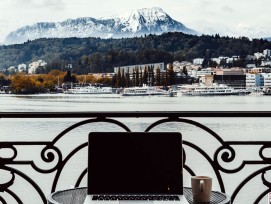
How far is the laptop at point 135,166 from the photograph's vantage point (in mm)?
1416

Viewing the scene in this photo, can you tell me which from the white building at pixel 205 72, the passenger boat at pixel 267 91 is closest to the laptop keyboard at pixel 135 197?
the white building at pixel 205 72

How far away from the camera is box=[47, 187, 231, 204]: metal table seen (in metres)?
1.43

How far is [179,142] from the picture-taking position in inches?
56.9

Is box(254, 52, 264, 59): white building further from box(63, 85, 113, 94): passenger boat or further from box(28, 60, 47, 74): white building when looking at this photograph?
box(28, 60, 47, 74): white building

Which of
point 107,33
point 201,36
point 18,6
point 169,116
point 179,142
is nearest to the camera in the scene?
point 179,142

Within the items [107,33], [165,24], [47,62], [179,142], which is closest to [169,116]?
[179,142]

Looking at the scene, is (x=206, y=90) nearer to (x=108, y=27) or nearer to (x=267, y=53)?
(x=267, y=53)

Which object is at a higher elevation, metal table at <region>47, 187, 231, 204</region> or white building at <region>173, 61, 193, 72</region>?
white building at <region>173, 61, 193, 72</region>

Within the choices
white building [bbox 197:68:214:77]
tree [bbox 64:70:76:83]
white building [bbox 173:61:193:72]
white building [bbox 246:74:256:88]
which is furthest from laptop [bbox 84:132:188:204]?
white building [bbox 197:68:214:77]

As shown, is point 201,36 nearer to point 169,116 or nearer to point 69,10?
point 69,10

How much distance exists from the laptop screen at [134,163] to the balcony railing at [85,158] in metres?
0.41

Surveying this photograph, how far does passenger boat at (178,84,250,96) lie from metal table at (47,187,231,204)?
→ 3754 cm

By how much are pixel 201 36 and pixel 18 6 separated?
25779mm

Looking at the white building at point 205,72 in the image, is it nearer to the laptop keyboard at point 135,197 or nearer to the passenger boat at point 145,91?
the passenger boat at point 145,91
